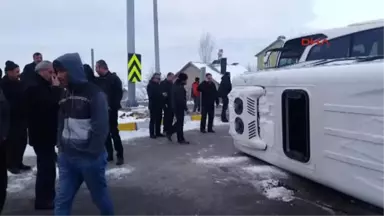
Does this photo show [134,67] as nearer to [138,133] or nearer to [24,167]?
[138,133]

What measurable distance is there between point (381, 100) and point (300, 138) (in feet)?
4.64

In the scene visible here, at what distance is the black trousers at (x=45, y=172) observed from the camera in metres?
4.32

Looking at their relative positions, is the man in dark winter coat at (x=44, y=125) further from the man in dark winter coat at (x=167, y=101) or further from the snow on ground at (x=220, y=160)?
the man in dark winter coat at (x=167, y=101)

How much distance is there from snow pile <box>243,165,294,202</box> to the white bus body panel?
1.07 ft

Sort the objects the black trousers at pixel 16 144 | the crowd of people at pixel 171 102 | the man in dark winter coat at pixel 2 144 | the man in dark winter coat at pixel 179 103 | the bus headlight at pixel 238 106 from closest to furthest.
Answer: the man in dark winter coat at pixel 2 144, the bus headlight at pixel 238 106, the black trousers at pixel 16 144, the man in dark winter coat at pixel 179 103, the crowd of people at pixel 171 102

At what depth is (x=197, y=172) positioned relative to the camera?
5945 millimetres

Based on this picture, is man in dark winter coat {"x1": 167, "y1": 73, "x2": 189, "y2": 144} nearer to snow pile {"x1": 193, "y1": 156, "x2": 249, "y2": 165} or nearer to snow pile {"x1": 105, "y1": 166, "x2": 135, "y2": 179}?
snow pile {"x1": 193, "y1": 156, "x2": 249, "y2": 165}

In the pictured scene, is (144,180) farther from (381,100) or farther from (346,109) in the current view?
(381,100)

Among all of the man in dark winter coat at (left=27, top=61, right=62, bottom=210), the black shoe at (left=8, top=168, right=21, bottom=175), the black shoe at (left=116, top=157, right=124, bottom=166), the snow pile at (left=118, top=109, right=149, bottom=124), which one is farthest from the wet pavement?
the snow pile at (left=118, top=109, right=149, bottom=124)

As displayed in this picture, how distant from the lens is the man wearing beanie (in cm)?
314

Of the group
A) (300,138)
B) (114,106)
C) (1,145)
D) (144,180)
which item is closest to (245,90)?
(300,138)

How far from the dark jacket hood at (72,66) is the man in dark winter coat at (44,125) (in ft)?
3.57

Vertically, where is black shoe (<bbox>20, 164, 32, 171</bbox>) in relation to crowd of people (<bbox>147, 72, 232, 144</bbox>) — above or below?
below

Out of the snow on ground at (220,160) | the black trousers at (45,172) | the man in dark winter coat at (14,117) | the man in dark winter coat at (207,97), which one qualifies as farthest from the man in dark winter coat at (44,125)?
the man in dark winter coat at (207,97)
